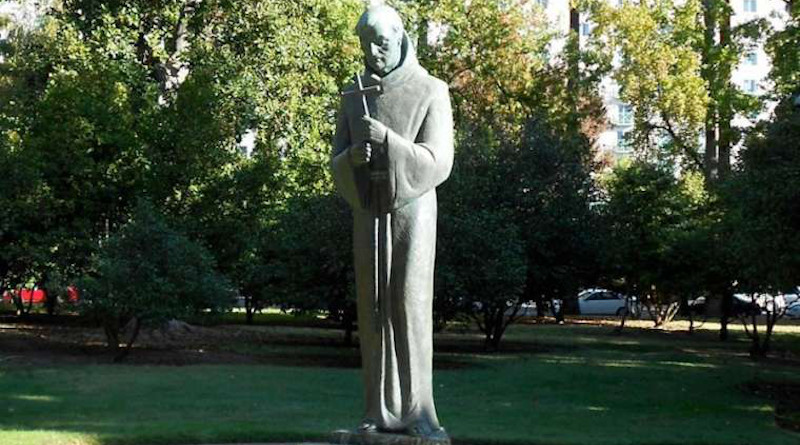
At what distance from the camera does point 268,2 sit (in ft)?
91.6

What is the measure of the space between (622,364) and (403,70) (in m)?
17.5

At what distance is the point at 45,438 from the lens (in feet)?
36.6

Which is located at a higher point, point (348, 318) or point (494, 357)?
point (348, 318)

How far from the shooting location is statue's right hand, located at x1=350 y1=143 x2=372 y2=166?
7.01 metres

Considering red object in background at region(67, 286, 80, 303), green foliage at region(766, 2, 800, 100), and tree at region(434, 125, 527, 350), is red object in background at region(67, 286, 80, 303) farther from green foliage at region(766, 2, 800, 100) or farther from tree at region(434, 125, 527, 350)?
green foliage at region(766, 2, 800, 100)

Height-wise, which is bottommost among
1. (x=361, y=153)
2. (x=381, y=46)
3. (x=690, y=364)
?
(x=690, y=364)

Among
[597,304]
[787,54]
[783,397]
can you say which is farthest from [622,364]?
[597,304]

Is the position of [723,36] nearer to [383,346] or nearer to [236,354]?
[236,354]

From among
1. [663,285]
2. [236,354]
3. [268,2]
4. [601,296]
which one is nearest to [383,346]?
[236,354]

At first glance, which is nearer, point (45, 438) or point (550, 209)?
point (45, 438)

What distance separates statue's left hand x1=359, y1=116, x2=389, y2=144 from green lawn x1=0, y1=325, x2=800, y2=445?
5002mm

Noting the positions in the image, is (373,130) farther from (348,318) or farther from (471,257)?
(348,318)

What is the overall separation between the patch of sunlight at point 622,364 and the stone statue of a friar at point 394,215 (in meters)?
16.6

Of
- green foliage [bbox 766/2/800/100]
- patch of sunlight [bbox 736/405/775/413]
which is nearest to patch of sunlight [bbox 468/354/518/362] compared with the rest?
patch of sunlight [bbox 736/405/775/413]
